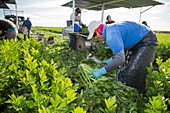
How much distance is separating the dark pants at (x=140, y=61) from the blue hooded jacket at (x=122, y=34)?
0.12 m

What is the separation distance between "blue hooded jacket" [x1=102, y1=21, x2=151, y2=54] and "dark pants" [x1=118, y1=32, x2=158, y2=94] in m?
0.12

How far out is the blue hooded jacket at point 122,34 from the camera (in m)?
2.73

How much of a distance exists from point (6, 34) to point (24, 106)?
585cm

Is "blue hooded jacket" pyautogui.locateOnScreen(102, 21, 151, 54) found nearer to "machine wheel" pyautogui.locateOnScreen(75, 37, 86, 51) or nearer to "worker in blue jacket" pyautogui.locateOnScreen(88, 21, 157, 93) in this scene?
"worker in blue jacket" pyautogui.locateOnScreen(88, 21, 157, 93)

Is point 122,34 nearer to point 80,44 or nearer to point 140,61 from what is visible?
point 140,61

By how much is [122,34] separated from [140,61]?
625 mm

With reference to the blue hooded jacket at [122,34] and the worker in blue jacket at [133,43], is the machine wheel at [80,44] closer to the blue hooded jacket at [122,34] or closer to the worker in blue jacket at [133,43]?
the worker in blue jacket at [133,43]

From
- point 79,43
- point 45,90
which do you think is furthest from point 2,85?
point 79,43

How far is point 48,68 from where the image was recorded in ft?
8.32

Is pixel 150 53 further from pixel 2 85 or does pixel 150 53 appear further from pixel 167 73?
pixel 2 85

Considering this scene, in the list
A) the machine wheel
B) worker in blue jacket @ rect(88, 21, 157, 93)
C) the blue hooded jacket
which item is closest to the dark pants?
worker in blue jacket @ rect(88, 21, 157, 93)

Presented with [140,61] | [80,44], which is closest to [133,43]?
[140,61]

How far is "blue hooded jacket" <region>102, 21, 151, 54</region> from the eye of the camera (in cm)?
273

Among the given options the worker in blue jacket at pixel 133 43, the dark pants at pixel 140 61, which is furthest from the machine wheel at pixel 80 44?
the dark pants at pixel 140 61
